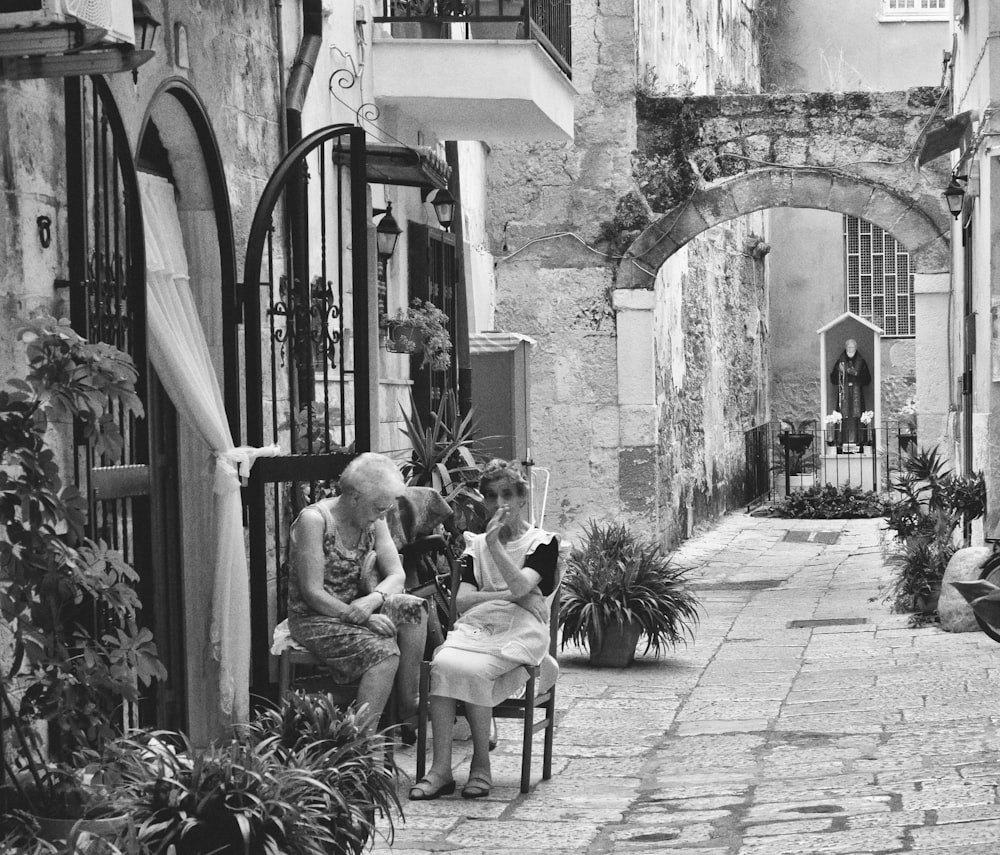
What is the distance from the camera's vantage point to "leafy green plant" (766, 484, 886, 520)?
2053 cm

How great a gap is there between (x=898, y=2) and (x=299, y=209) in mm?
20183

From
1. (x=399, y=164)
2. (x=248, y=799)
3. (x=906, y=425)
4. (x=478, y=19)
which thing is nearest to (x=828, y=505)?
(x=906, y=425)

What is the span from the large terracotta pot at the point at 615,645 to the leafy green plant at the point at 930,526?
2.76 meters

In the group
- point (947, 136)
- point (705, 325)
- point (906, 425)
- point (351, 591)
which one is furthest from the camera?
point (906, 425)

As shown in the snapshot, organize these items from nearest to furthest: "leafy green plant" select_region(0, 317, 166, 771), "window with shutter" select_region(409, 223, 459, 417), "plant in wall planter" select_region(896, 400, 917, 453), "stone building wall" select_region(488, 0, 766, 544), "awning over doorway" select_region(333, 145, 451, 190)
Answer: "leafy green plant" select_region(0, 317, 166, 771), "awning over doorway" select_region(333, 145, 451, 190), "window with shutter" select_region(409, 223, 459, 417), "stone building wall" select_region(488, 0, 766, 544), "plant in wall planter" select_region(896, 400, 917, 453)

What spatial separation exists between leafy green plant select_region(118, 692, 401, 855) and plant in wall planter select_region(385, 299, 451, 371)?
17.4 feet

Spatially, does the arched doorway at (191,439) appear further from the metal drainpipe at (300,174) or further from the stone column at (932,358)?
the stone column at (932,358)

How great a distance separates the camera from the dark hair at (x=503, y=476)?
6.50 meters

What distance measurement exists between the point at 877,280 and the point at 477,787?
2094 centimetres

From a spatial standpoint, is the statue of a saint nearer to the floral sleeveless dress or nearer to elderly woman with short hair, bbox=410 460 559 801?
elderly woman with short hair, bbox=410 460 559 801

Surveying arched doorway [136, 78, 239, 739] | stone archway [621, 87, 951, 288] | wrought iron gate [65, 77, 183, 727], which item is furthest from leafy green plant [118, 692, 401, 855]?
stone archway [621, 87, 951, 288]

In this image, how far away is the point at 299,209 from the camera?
7.71m

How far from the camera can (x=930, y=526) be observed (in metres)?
13.1

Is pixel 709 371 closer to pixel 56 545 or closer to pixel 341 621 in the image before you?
pixel 341 621
